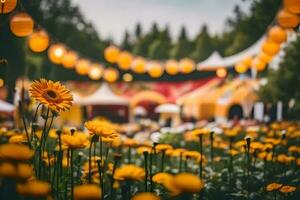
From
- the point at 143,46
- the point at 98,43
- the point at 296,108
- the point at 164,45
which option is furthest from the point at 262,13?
the point at 143,46

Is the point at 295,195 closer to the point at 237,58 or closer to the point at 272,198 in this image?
the point at 272,198

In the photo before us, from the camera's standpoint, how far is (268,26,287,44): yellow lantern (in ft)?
26.4

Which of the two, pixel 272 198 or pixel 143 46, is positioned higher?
pixel 143 46

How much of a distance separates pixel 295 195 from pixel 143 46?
135 feet

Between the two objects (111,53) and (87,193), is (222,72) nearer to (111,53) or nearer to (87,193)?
(111,53)

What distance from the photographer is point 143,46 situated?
43344 millimetres

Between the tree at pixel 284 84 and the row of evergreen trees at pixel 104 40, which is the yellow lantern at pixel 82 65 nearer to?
the row of evergreen trees at pixel 104 40

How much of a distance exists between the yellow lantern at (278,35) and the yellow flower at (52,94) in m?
6.65

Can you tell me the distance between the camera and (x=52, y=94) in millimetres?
2090

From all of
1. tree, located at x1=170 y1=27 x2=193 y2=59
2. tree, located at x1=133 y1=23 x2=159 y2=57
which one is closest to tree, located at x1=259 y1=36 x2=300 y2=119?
tree, located at x1=170 y1=27 x2=193 y2=59

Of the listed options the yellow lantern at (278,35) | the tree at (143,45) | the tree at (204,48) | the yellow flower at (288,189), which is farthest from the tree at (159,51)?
the yellow flower at (288,189)

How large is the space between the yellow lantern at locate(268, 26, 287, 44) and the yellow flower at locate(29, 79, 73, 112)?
6.65 metres

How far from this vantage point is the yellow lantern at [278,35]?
26.4 feet

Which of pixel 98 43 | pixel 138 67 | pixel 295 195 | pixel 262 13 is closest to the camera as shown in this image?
pixel 295 195
